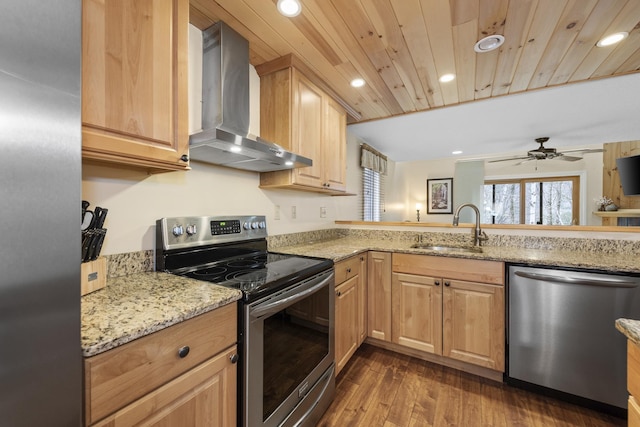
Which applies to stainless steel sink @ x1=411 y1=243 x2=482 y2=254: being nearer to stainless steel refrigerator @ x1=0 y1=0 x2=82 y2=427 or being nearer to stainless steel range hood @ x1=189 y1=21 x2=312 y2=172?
stainless steel range hood @ x1=189 y1=21 x2=312 y2=172

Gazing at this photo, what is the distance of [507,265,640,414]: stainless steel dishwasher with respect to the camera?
1.53 meters

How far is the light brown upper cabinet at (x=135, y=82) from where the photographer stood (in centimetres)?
88

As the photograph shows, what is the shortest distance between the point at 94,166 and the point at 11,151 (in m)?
0.76

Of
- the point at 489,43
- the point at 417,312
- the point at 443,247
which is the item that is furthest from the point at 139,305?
the point at 443,247

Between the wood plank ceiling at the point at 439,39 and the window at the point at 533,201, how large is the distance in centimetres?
429

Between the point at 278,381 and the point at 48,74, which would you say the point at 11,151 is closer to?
the point at 48,74

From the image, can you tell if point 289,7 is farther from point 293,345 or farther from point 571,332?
point 571,332

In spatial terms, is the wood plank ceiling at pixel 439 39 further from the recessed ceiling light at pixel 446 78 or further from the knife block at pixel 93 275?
the knife block at pixel 93 275

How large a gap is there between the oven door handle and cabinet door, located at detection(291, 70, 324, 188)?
78 centimetres

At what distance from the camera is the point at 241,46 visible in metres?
1.57

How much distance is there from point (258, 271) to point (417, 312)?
143 cm

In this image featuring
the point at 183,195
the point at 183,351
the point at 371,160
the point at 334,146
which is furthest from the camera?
the point at 371,160

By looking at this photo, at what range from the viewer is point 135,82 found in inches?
38.9

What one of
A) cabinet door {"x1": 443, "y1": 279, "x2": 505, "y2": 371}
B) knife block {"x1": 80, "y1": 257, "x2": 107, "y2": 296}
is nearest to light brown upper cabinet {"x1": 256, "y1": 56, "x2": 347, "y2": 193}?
knife block {"x1": 80, "y1": 257, "x2": 107, "y2": 296}
